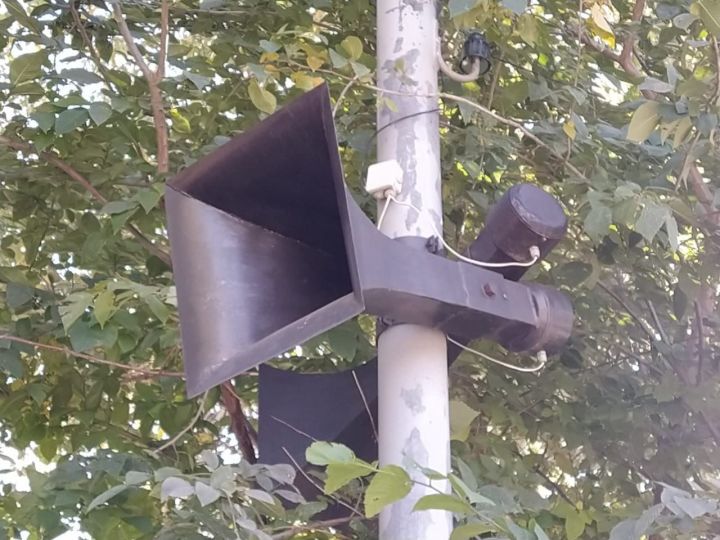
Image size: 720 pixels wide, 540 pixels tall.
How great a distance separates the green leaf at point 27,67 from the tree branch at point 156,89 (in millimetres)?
193

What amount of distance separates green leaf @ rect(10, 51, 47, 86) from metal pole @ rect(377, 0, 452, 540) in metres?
0.87

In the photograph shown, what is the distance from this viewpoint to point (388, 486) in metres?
1.26

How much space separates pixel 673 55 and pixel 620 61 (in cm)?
17

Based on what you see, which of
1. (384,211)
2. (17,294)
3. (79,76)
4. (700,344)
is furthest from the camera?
(700,344)

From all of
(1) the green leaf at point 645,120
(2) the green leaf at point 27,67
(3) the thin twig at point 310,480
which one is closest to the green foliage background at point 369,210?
(2) the green leaf at point 27,67

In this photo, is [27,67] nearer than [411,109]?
No

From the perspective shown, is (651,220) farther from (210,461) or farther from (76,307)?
(76,307)

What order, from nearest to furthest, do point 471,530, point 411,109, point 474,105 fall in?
point 471,530 < point 411,109 < point 474,105

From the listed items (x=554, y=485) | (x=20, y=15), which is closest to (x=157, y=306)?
(x=20, y=15)

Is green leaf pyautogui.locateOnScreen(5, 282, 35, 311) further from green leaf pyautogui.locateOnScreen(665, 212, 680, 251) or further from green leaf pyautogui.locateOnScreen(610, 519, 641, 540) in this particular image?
green leaf pyautogui.locateOnScreen(610, 519, 641, 540)

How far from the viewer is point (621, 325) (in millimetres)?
2941

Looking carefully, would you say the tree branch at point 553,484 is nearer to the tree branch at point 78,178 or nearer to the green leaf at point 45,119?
the tree branch at point 78,178

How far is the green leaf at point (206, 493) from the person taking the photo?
1.49 meters

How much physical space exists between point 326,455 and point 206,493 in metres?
0.36
